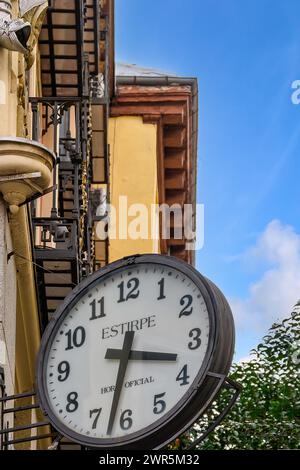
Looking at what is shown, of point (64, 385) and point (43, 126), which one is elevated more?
point (43, 126)

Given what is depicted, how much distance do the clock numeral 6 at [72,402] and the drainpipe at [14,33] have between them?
3.73 m

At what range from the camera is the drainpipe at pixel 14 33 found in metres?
11.4

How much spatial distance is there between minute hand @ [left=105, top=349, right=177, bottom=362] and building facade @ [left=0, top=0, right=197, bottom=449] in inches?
29.1

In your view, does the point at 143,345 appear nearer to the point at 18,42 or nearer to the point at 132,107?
the point at 18,42

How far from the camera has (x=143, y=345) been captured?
8.98 metres

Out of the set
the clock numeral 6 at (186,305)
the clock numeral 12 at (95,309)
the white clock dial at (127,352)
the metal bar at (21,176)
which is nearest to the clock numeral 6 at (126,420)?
the white clock dial at (127,352)

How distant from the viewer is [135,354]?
8.99 meters

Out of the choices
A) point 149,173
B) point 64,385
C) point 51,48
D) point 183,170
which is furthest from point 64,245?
point 183,170

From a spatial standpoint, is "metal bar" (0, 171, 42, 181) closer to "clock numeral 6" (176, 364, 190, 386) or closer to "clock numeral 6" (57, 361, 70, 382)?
"clock numeral 6" (57, 361, 70, 382)

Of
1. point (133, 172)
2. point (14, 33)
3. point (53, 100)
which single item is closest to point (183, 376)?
point (14, 33)

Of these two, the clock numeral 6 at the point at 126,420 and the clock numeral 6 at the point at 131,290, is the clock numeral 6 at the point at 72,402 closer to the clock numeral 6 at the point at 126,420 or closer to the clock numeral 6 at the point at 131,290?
the clock numeral 6 at the point at 126,420

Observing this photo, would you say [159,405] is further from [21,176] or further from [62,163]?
[62,163]

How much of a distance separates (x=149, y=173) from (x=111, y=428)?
21.6m
